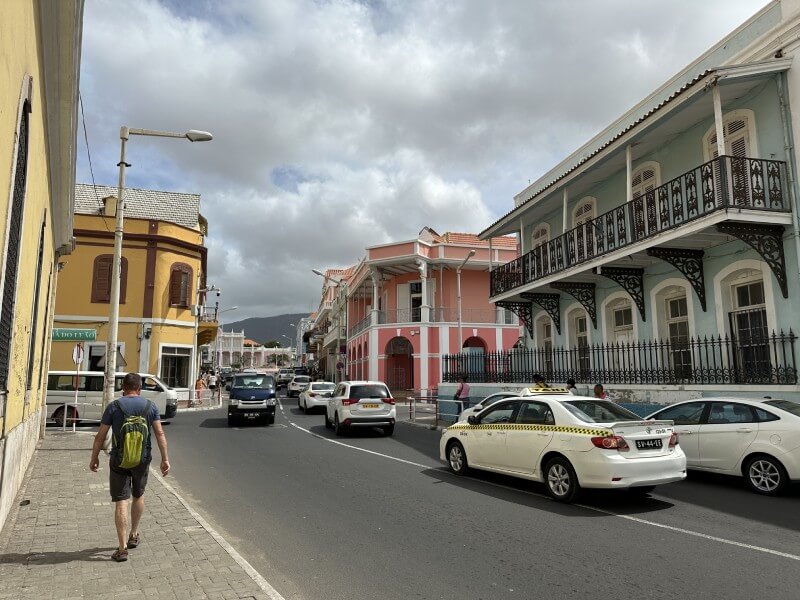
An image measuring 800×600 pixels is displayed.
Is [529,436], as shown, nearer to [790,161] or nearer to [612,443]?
[612,443]

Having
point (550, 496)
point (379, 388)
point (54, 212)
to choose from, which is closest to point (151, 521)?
point (550, 496)

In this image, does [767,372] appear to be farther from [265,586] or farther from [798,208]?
[265,586]

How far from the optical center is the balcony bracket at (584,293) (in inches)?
702

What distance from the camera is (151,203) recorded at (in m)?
37.7

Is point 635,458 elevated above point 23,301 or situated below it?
below

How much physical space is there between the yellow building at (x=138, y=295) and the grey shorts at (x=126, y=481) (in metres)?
26.8

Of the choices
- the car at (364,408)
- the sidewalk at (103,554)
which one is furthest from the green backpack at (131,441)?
the car at (364,408)

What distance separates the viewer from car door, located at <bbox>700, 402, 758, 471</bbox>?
28.7 ft

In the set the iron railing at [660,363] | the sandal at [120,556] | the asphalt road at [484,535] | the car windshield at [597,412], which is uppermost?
the iron railing at [660,363]

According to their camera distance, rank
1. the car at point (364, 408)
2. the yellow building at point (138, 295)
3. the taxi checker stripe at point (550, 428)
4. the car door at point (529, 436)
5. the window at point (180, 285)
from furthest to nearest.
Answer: the window at point (180, 285)
the yellow building at point (138, 295)
the car at point (364, 408)
the car door at point (529, 436)
the taxi checker stripe at point (550, 428)

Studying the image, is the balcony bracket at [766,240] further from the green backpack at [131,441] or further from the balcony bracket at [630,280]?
the green backpack at [131,441]

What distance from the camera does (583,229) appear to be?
1664cm

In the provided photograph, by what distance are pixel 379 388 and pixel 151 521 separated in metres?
11.2

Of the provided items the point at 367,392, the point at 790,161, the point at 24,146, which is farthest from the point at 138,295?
the point at 790,161
